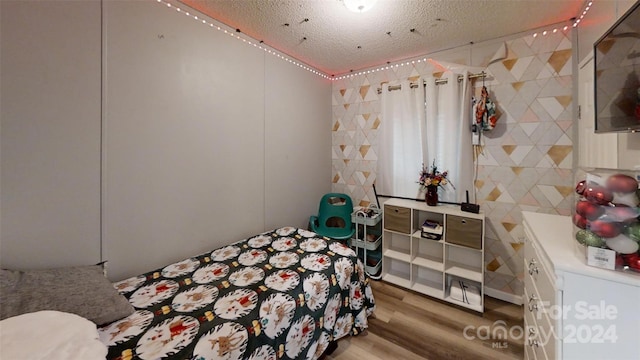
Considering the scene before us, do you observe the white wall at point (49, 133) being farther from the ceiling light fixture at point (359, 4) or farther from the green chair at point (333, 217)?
the green chair at point (333, 217)

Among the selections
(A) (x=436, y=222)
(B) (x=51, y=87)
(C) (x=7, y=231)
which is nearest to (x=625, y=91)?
(A) (x=436, y=222)

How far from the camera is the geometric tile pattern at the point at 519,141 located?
201 cm

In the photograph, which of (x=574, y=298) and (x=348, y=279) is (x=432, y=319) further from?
(x=574, y=298)

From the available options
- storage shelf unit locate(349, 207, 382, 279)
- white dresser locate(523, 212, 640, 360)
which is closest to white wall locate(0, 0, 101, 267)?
storage shelf unit locate(349, 207, 382, 279)

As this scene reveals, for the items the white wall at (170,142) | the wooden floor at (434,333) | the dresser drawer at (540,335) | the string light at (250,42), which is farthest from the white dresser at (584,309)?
the string light at (250,42)

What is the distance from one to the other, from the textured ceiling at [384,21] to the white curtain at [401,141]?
0.48m

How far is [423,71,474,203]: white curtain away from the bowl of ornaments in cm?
154

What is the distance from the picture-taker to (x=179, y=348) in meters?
1.04

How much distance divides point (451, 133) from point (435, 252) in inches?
51.9

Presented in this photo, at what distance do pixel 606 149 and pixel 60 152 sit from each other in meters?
3.19

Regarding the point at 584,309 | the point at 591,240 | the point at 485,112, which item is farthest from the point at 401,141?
the point at 584,309

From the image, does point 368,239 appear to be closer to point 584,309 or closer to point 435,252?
point 435,252

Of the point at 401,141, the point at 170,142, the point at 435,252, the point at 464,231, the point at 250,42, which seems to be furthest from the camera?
the point at 401,141

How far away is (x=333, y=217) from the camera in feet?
9.90
